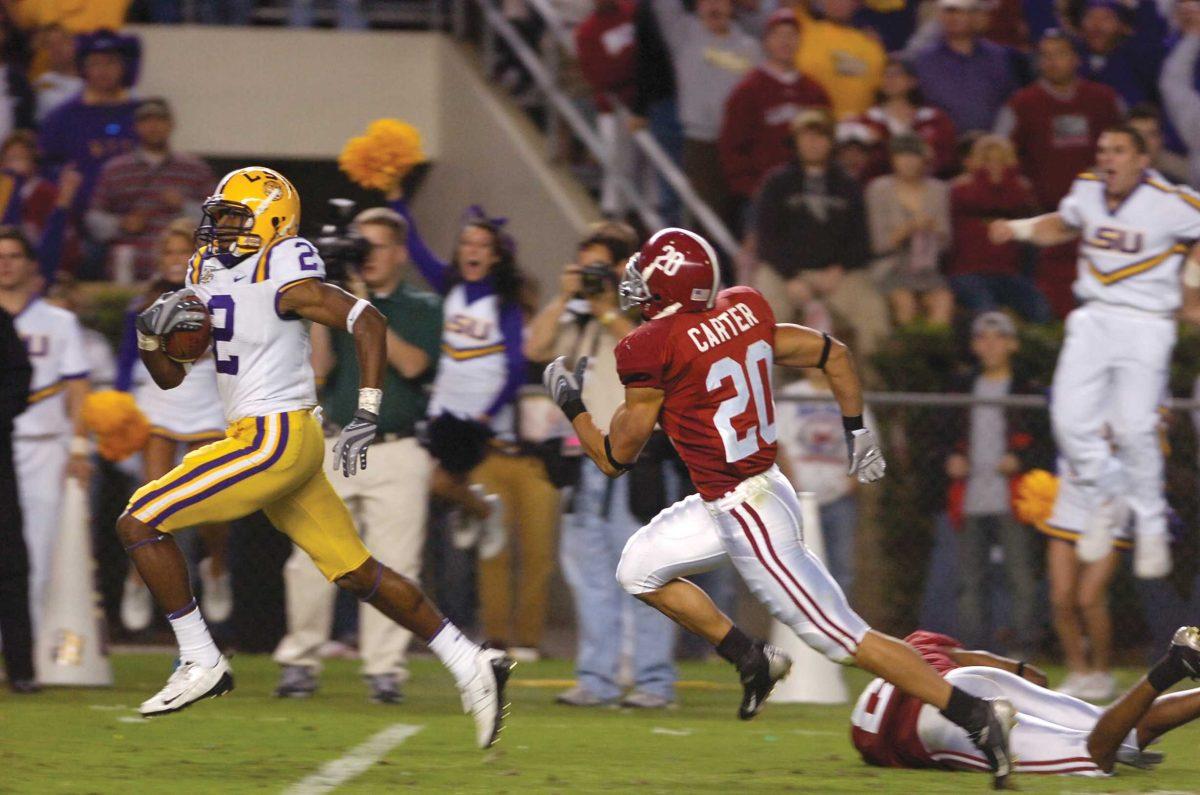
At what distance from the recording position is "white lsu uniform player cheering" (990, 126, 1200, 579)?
979cm

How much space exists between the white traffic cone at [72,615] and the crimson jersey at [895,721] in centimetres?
398

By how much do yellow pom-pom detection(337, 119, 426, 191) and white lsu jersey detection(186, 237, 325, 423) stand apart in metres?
2.16

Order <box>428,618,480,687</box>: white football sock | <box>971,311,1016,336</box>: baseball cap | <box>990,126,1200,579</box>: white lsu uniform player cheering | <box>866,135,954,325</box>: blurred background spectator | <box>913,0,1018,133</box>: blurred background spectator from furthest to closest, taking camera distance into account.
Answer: <box>913,0,1018,133</box>: blurred background spectator, <box>866,135,954,325</box>: blurred background spectator, <box>971,311,1016,336</box>: baseball cap, <box>990,126,1200,579</box>: white lsu uniform player cheering, <box>428,618,480,687</box>: white football sock

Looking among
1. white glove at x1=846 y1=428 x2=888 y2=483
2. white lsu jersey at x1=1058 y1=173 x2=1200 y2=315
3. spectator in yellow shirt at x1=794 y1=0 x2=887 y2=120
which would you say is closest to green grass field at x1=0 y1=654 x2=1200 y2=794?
white glove at x1=846 y1=428 x2=888 y2=483

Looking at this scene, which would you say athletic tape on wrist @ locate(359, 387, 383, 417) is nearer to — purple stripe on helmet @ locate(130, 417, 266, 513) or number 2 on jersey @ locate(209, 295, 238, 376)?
purple stripe on helmet @ locate(130, 417, 266, 513)

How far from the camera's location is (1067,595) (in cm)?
1017

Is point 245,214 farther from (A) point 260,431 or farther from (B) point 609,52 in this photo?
(B) point 609,52

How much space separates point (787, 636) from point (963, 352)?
2133 millimetres

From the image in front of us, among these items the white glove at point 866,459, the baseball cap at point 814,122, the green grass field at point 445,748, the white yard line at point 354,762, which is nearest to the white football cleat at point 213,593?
the green grass field at point 445,748

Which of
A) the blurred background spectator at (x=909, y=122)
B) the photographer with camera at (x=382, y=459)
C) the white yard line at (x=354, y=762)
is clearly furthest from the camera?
the blurred background spectator at (x=909, y=122)

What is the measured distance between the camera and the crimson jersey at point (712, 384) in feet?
23.3

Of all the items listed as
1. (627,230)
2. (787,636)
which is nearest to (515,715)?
(787,636)

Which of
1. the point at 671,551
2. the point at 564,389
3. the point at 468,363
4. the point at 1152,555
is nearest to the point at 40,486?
the point at 468,363

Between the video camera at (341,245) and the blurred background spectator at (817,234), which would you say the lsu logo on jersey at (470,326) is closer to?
the video camera at (341,245)
